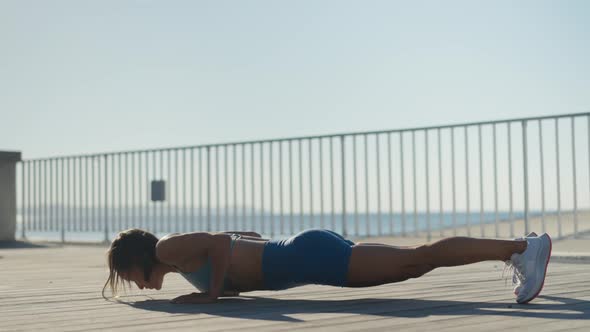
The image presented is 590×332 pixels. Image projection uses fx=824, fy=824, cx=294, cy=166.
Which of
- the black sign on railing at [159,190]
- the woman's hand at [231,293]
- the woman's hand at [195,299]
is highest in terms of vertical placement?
the black sign on railing at [159,190]

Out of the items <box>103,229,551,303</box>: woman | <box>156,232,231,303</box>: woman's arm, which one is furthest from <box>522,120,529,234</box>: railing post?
<box>156,232,231,303</box>: woman's arm

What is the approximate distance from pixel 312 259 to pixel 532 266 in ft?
2.62

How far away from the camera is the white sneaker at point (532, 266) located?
284 centimetres

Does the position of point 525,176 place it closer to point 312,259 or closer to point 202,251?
point 312,259

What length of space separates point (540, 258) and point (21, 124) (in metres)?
13.7

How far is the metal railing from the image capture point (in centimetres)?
628

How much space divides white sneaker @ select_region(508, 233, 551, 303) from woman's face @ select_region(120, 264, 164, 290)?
1366 millimetres

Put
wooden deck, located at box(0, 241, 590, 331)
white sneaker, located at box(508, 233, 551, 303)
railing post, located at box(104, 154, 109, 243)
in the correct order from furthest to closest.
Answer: railing post, located at box(104, 154, 109, 243) → white sneaker, located at box(508, 233, 551, 303) → wooden deck, located at box(0, 241, 590, 331)

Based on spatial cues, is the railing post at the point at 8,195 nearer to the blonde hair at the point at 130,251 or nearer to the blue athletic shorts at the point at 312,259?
the blonde hair at the point at 130,251

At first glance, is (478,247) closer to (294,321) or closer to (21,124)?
(294,321)

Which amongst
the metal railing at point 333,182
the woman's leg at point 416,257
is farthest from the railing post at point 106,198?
the woman's leg at point 416,257

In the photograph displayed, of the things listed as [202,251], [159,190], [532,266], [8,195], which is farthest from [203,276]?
[8,195]

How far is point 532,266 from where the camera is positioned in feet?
9.53

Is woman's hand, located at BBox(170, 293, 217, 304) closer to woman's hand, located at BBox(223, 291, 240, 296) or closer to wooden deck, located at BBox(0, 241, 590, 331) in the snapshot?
wooden deck, located at BBox(0, 241, 590, 331)
